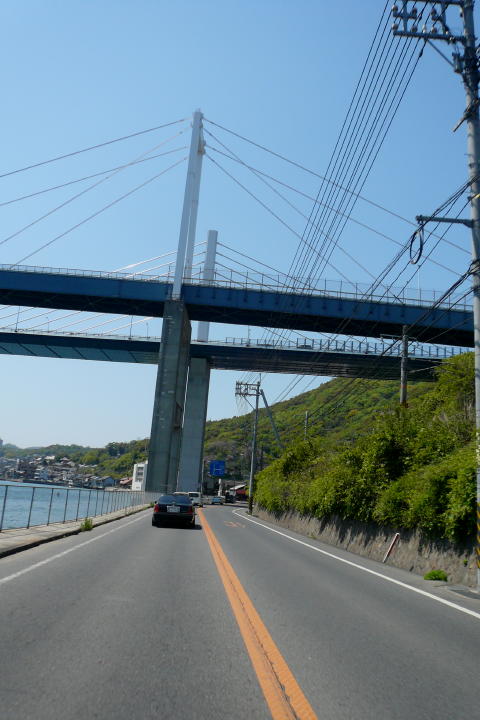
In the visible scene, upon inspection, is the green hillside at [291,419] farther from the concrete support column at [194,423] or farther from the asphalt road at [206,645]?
the asphalt road at [206,645]

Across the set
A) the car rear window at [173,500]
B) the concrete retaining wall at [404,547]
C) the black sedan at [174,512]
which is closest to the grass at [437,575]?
the concrete retaining wall at [404,547]

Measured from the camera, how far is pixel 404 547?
15156 millimetres

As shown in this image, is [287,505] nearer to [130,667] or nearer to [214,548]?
[214,548]

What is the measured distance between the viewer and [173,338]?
5509cm

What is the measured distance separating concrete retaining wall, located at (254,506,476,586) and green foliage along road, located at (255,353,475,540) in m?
0.29

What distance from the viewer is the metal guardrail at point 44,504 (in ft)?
55.9

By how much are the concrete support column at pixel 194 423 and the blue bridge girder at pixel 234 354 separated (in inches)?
93.7

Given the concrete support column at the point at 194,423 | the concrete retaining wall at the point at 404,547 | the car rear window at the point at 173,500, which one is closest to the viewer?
the concrete retaining wall at the point at 404,547

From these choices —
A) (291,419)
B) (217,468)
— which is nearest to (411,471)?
(217,468)

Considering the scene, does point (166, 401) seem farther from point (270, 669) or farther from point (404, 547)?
point (270, 669)

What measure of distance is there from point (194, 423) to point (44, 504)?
5490 cm

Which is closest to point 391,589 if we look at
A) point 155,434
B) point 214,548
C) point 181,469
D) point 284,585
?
point 284,585

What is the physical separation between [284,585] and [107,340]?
61386 mm

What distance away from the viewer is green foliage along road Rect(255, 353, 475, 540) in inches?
508
